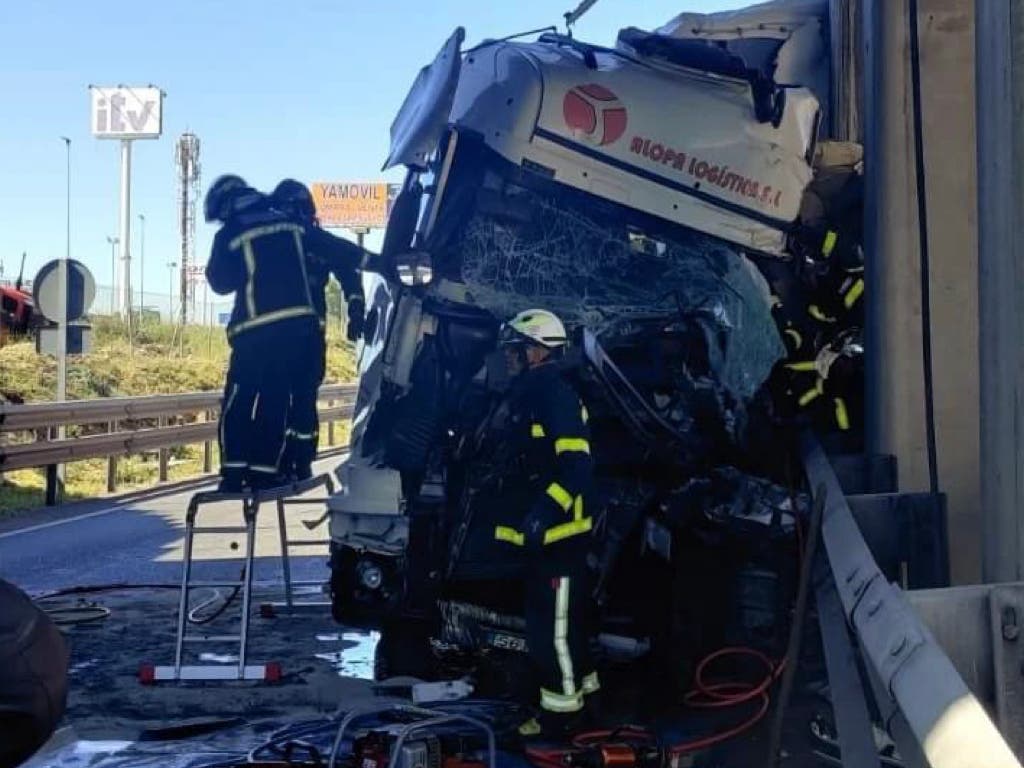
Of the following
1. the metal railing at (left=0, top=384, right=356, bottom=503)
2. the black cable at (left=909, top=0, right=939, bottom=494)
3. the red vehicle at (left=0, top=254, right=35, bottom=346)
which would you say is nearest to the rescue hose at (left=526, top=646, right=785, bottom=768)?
the black cable at (left=909, top=0, right=939, bottom=494)

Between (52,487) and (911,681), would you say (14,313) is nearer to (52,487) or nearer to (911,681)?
(52,487)

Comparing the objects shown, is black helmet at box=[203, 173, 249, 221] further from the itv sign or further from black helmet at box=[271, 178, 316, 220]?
the itv sign

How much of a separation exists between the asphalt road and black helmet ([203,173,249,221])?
226 centimetres

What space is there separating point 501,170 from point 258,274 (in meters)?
1.30

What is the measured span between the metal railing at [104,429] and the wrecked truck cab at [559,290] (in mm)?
8467

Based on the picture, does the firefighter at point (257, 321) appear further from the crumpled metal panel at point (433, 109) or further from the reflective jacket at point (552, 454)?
the reflective jacket at point (552, 454)

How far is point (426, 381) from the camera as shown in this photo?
5180 mm

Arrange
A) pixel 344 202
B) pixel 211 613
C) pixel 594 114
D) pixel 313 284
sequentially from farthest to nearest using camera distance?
pixel 344 202, pixel 211 613, pixel 313 284, pixel 594 114

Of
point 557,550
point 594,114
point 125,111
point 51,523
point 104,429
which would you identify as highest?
point 125,111

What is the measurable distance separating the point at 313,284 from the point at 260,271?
276 millimetres

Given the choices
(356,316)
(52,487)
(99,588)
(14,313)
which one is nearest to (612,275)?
(356,316)

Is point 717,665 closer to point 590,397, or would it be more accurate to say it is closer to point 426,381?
point 590,397

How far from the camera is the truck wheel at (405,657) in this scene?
5.46m

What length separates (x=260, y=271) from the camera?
5.66 meters
